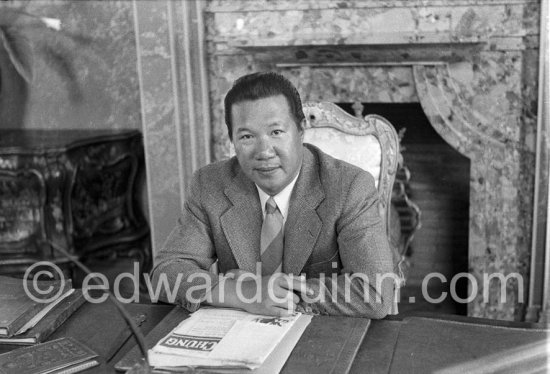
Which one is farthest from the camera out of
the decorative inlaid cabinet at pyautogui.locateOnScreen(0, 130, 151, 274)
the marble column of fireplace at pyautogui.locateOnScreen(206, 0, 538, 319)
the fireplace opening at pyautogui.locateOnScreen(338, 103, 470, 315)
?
the fireplace opening at pyautogui.locateOnScreen(338, 103, 470, 315)

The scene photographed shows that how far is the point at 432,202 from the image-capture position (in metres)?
3.42

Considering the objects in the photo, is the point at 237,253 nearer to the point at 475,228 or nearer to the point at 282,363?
the point at 282,363

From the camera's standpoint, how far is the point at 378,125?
2.25m

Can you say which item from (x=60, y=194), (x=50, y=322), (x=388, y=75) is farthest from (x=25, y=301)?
(x=388, y=75)

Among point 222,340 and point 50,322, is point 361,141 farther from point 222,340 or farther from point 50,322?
point 50,322

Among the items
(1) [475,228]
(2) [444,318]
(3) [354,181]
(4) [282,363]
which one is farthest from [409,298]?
(4) [282,363]

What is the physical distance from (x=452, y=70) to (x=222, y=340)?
6.60ft

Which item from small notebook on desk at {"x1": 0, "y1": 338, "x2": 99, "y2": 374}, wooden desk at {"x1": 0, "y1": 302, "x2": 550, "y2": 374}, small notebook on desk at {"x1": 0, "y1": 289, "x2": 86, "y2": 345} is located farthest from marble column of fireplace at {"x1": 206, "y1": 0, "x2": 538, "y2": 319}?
small notebook on desk at {"x1": 0, "y1": 338, "x2": 99, "y2": 374}

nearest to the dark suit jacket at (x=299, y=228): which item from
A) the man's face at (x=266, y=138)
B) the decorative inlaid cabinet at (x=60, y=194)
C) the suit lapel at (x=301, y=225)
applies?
the suit lapel at (x=301, y=225)

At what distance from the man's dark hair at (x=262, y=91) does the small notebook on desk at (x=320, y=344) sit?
63 centimetres

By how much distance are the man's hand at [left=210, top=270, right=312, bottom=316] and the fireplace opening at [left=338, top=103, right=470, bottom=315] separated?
1.77 m

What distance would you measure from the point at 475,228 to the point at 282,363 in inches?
78.8

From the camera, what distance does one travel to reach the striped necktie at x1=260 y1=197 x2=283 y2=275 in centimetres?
194

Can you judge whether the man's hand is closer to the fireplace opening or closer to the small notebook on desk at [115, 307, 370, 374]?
the small notebook on desk at [115, 307, 370, 374]
